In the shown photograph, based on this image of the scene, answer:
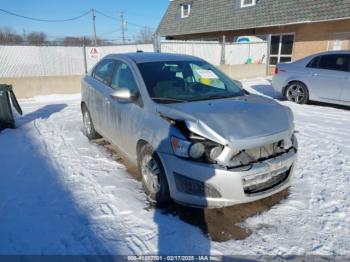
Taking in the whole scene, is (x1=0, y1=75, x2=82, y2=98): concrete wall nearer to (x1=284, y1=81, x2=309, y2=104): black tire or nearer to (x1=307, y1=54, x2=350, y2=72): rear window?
(x1=284, y1=81, x2=309, y2=104): black tire

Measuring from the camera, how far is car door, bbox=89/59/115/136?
449 centimetres

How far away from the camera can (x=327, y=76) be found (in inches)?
311

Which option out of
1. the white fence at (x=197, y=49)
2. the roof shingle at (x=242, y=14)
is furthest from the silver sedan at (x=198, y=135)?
the roof shingle at (x=242, y=14)

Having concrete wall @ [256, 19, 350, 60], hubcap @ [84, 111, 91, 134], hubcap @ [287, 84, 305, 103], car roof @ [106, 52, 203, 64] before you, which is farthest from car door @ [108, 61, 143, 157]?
concrete wall @ [256, 19, 350, 60]

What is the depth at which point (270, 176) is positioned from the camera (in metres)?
2.89

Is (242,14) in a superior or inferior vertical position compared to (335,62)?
superior

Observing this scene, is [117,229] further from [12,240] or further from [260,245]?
[260,245]

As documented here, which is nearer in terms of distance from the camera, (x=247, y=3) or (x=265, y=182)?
(x=265, y=182)

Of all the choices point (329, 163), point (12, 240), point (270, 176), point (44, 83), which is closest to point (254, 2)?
point (44, 83)

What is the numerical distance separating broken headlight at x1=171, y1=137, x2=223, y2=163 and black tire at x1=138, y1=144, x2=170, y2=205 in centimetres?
42

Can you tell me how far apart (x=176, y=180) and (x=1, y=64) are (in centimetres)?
1089

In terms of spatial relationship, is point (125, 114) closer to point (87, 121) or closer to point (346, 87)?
point (87, 121)

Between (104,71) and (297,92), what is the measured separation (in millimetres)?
6261

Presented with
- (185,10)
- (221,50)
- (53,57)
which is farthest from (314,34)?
(53,57)
